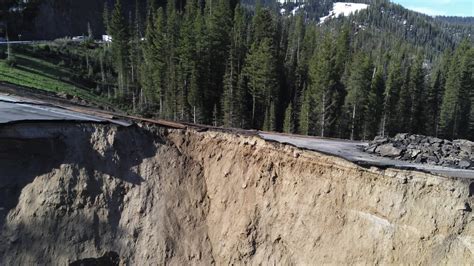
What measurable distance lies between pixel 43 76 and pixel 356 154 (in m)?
38.5

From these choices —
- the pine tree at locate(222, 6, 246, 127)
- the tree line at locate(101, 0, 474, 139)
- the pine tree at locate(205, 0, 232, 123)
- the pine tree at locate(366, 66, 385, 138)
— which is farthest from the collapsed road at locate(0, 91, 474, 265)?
the pine tree at locate(366, 66, 385, 138)

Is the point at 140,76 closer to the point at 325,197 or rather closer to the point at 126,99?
the point at 126,99

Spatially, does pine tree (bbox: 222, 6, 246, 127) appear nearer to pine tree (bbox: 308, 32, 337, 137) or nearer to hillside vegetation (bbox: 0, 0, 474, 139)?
hillside vegetation (bbox: 0, 0, 474, 139)

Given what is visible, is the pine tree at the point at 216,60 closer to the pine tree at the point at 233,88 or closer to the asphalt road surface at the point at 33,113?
the pine tree at the point at 233,88

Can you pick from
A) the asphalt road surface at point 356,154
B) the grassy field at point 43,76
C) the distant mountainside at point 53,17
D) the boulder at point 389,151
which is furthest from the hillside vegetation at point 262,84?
the boulder at point 389,151

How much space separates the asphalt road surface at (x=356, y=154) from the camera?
15227mm

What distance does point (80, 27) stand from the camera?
8300 cm

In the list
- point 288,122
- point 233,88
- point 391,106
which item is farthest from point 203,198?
point 391,106

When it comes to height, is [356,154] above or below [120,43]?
below

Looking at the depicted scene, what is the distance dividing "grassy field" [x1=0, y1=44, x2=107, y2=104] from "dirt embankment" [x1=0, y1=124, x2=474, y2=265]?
21878 mm

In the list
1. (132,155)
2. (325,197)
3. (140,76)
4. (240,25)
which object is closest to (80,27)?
(140,76)

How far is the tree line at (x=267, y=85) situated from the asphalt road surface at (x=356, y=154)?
22.1 m

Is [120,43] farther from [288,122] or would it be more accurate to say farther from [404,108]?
[404,108]

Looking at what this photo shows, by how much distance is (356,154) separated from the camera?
A: 18.3 meters
